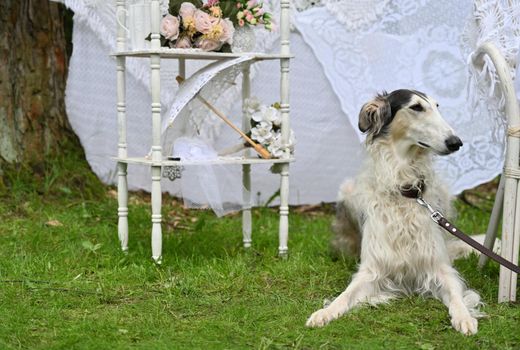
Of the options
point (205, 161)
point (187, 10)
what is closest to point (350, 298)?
point (205, 161)

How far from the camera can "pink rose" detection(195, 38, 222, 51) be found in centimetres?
414

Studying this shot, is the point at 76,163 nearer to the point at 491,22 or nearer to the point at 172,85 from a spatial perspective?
the point at 172,85

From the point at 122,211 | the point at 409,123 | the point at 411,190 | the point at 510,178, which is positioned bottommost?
the point at 122,211

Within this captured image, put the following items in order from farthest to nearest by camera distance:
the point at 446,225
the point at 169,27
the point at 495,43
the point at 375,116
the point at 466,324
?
the point at 169,27 → the point at 495,43 → the point at 375,116 → the point at 446,225 → the point at 466,324

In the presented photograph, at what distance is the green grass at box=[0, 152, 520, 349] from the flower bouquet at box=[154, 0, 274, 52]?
1143 millimetres

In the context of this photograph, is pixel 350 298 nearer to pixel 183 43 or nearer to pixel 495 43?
pixel 495 43

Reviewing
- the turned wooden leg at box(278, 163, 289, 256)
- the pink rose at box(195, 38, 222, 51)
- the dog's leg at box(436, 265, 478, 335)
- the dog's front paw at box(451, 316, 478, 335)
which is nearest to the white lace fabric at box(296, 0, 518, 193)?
the turned wooden leg at box(278, 163, 289, 256)

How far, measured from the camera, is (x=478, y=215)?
6160 mm

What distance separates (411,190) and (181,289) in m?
1.18

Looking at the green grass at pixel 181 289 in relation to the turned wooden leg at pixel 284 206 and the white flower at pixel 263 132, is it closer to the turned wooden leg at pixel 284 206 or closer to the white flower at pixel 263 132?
the turned wooden leg at pixel 284 206

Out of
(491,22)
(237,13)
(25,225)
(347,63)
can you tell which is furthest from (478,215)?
(25,225)

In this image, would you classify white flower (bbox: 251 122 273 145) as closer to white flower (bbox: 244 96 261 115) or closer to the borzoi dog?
white flower (bbox: 244 96 261 115)

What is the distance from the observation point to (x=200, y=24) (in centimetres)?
409

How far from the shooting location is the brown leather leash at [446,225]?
135 inches
